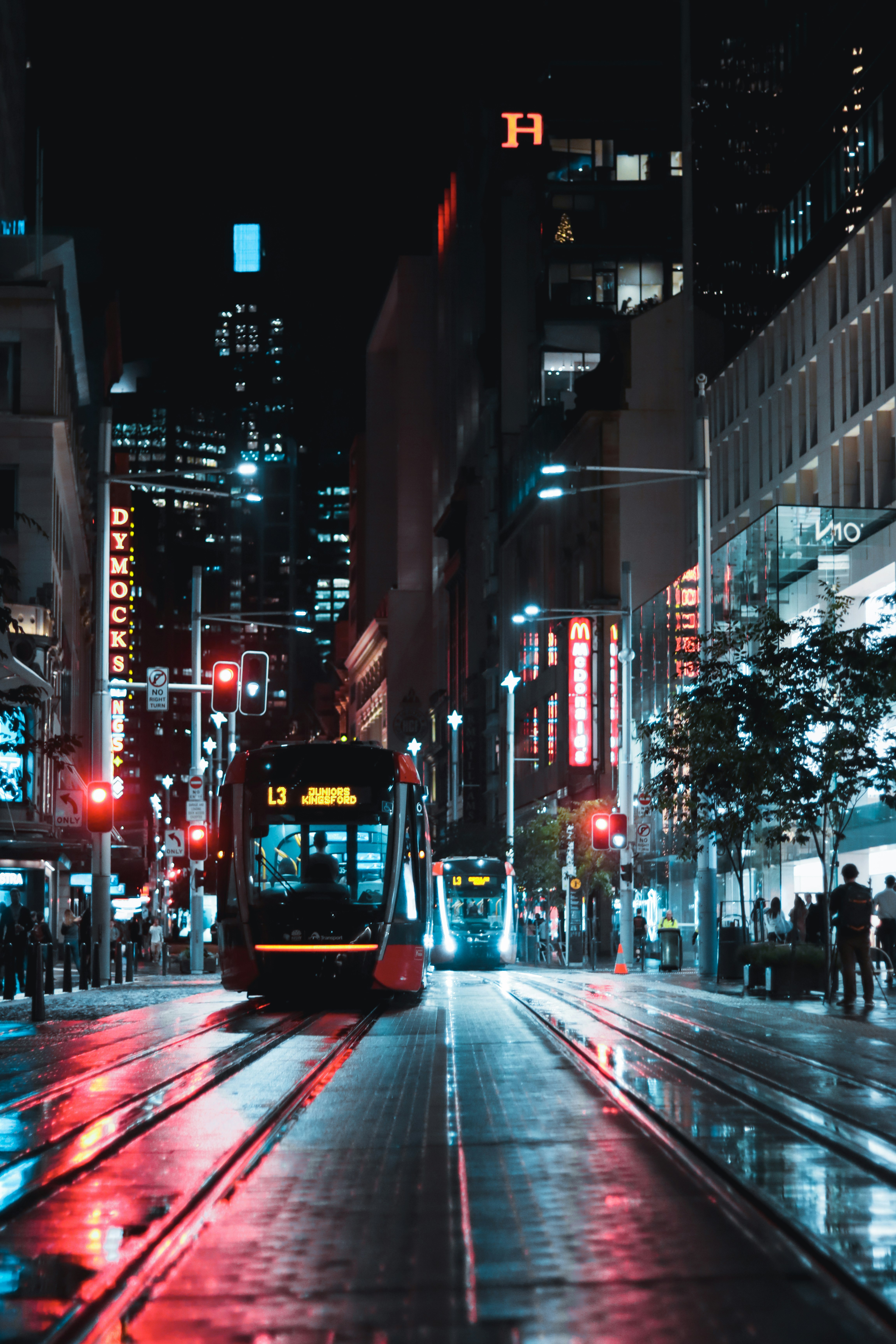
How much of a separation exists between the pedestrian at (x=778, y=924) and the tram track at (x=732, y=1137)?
20.0m

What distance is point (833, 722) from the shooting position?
27484mm

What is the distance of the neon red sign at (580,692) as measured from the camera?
76812 mm

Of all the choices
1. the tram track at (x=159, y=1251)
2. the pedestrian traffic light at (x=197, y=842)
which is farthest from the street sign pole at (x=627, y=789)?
the tram track at (x=159, y=1251)

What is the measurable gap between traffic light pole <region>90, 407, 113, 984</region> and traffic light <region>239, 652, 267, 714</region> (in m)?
3.57

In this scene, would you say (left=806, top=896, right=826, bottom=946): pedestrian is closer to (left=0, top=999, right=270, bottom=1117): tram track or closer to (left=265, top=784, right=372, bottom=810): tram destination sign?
(left=265, top=784, right=372, bottom=810): tram destination sign

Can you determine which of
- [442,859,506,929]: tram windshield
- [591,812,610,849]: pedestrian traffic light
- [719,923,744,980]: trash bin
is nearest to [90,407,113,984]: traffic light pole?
[719,923,744,980]: trash bin

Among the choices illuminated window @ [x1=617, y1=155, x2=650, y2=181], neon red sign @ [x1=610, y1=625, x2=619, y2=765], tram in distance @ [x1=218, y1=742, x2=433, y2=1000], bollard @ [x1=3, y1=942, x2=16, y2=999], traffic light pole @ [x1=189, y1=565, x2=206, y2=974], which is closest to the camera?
tram in distance @ [x1=218, y1=742, x2=433, y2=1000]

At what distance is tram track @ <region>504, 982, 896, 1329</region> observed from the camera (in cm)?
736

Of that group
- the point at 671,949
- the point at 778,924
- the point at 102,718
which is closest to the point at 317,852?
A: the point at 102,718

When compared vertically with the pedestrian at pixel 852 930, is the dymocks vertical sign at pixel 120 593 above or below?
above

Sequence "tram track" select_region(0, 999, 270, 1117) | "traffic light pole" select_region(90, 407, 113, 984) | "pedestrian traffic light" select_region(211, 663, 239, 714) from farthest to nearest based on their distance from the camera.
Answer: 1. "traffic light pole" select_region(90, 407, 113, 984)
2. "pedestrian traffic light" select_region(211, 663, 239, 714)
3. "tram track" select_region(0, 999, 270, 1117)

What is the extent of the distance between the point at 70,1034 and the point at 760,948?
42.4ft

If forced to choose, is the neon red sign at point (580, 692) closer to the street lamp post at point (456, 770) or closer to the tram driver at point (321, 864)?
the street lamp post at point (456, 770)

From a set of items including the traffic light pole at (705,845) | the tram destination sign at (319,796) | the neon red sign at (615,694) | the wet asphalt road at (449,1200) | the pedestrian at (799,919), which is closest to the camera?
the wet asphalt road at (449,1200)
